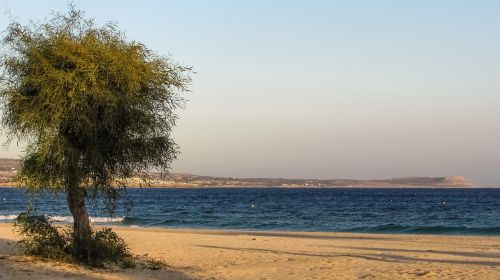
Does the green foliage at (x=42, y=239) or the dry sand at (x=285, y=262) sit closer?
the dry sand at (x=285, y=262)

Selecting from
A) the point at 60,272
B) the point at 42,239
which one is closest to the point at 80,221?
the point at 42,239

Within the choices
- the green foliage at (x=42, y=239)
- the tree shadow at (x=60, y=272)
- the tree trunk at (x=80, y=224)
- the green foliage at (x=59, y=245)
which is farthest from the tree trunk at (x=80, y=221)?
the tree shadow at (x=60, y=272)

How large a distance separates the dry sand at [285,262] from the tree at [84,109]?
6.95 feet

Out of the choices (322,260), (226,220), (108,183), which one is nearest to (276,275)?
(322,260)

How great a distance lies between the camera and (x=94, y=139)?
16469 mm

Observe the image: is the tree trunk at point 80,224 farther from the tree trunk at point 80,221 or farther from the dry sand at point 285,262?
the dry sand at point 285,262

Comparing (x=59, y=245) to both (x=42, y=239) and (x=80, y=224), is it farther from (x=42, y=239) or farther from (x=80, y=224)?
(x=80, y=224)

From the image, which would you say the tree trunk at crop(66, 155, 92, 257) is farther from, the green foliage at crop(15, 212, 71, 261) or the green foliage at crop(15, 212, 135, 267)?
the green foliage at crop(15, 212, 71, 261)

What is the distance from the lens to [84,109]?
16016mm

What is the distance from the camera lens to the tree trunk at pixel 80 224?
17.0 m

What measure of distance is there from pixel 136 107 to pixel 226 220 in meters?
43.5

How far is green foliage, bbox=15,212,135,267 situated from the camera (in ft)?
Answer: 55.8

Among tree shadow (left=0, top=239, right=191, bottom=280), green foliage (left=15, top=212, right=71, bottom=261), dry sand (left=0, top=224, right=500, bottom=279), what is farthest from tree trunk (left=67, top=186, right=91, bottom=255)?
dry sand (left=0, top=224, right=500, bottom=279)

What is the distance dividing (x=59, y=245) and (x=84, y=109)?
4252 millimetres
